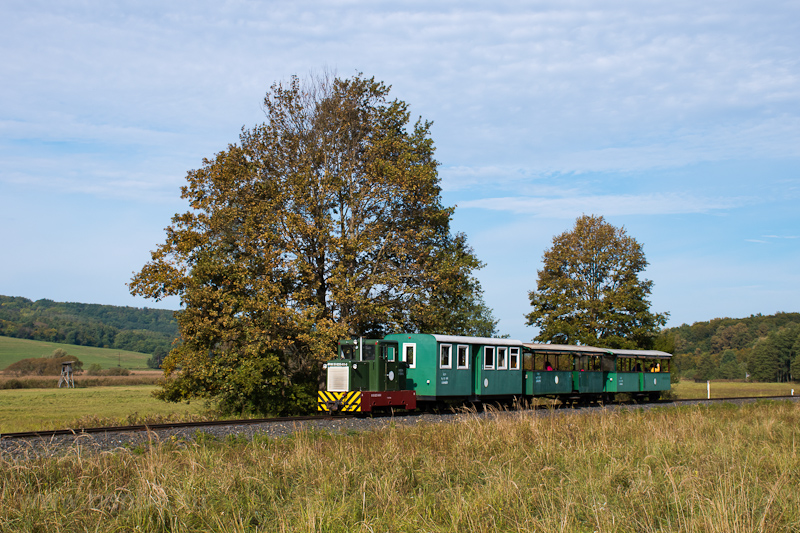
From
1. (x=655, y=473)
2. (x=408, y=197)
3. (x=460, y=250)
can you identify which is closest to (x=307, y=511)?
(x=655, y=473)

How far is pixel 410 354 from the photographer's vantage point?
2352 cm

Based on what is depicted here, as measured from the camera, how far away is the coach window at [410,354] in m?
23.4

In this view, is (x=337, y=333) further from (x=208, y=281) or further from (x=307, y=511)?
(x=307, y=511)

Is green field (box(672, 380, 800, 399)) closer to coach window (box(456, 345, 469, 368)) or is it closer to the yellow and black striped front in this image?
coach window (box(456, 345, 469, 368))

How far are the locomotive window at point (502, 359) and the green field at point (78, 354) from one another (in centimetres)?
8960

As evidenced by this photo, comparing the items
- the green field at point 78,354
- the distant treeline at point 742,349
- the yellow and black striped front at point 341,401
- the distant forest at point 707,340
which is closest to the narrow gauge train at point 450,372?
the yellow and black striped front at point 341,401

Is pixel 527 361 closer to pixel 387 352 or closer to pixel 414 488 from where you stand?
pixel 387 352

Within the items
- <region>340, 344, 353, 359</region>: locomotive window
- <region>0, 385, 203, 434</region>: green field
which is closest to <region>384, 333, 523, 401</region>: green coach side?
<region>340, 344, 353, 359</region>: locomotive window

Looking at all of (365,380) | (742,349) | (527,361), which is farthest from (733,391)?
(742,349)

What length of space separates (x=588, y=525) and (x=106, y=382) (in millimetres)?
75306

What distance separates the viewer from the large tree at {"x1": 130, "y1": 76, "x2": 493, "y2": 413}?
81.5 feet

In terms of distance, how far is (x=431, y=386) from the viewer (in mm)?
23016

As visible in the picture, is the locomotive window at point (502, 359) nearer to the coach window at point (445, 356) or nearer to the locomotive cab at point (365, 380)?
the coach window at point (445, 356)

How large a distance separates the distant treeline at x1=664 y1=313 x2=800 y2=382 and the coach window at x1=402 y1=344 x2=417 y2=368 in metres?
55.9
